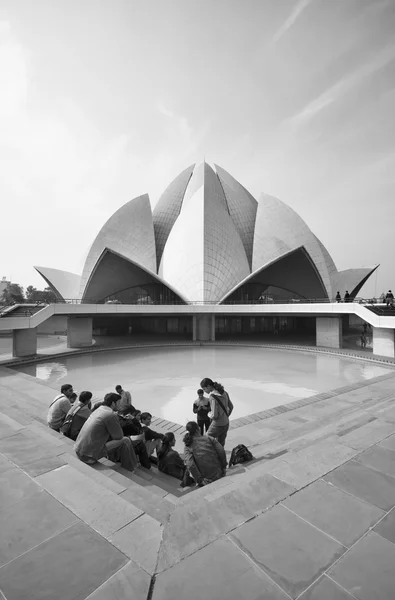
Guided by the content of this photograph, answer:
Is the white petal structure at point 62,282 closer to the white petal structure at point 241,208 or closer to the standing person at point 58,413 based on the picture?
the white petal structure at point 241,208

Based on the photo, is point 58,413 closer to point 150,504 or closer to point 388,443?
point 150,504

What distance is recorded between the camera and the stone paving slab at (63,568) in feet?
5.03

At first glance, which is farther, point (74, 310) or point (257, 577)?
point (74, 310)

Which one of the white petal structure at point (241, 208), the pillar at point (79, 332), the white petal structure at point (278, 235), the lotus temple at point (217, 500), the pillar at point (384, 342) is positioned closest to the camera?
the lotus temple at point (217, 500)

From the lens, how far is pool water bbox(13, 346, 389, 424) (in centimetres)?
768

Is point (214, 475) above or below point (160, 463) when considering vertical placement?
above

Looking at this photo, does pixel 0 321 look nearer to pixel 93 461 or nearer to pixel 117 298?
pixel 93 461

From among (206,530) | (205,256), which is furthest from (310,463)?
(205,256)

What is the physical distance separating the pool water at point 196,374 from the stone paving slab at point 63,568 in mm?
4441

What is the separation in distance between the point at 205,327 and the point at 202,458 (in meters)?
17.9

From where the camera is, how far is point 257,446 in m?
4.41

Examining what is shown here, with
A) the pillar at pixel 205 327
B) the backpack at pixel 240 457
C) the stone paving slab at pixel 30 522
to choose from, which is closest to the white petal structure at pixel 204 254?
the pillar at pixel 205 327

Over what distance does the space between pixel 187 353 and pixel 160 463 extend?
11.9 m

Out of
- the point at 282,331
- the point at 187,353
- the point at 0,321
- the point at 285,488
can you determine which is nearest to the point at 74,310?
the point at 0,321
